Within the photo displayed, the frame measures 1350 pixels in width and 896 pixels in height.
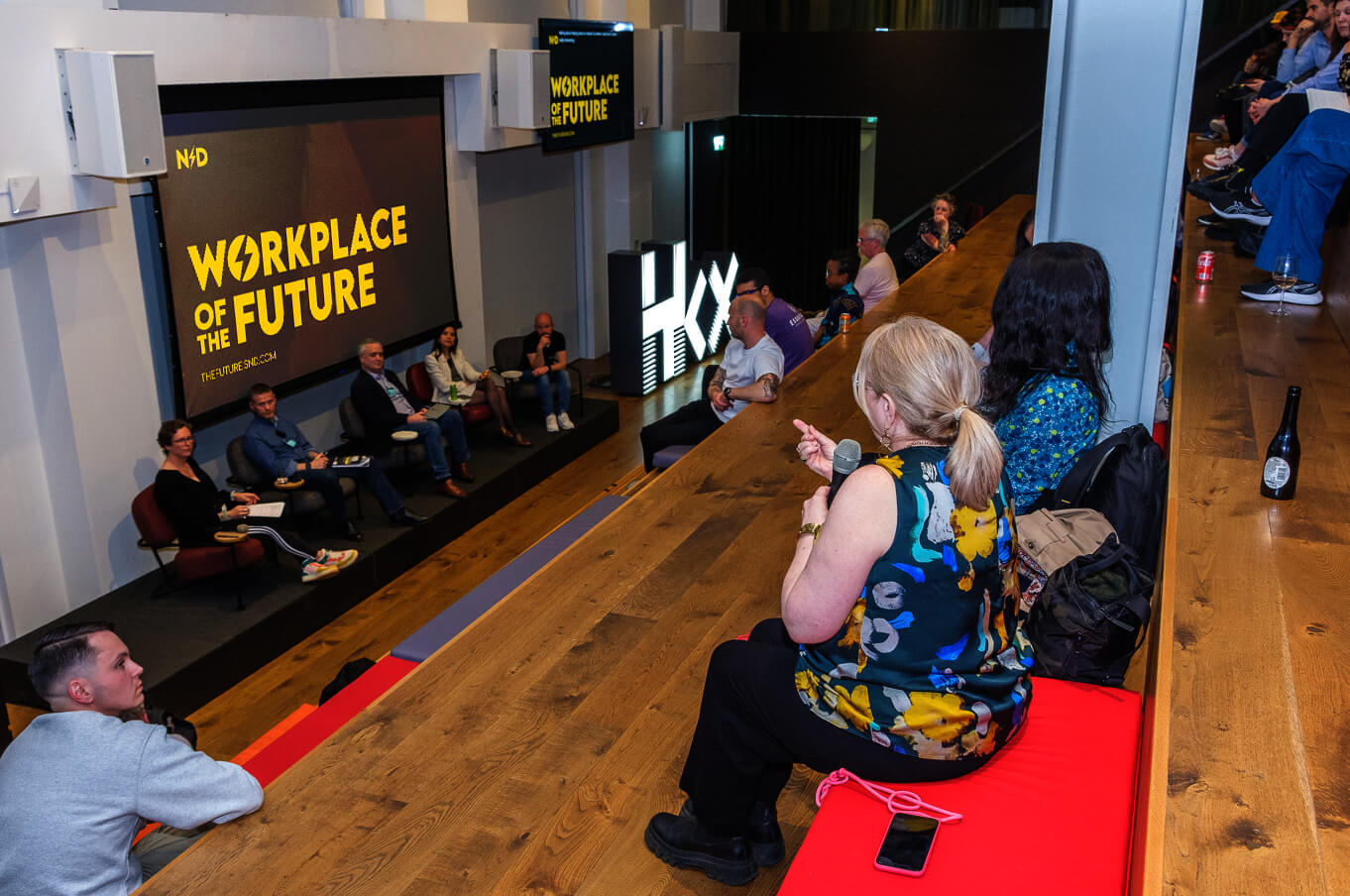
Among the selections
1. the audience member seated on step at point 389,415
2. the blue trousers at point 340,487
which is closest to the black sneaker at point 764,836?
the blue trousers at point 340,487

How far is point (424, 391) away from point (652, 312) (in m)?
3.27

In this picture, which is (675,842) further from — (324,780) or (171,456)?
(171,456)

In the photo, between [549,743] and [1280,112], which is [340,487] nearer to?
[549,743]

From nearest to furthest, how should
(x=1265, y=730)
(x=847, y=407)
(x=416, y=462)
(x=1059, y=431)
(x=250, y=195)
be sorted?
1. (x=1265, y=730)
2. (x=1059, y=431)
3. (x=847, y=407)
4. (x=250, y=195)
5. (x=416, y=462)

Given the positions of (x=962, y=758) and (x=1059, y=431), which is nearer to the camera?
(x=962, y=758)

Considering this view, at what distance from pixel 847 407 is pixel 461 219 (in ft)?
15.2

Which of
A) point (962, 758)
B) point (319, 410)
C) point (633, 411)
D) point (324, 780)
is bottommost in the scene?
point (633, 411)

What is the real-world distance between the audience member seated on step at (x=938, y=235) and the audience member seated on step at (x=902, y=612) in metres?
7.16

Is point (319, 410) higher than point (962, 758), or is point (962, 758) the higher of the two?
point (962, 758)

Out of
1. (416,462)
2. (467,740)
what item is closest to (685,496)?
(467,740)

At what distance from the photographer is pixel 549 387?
30.3 ft

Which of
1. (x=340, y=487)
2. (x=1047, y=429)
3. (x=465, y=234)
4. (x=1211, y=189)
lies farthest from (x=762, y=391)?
(x=465, y=234)

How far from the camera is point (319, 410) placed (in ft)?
25.3

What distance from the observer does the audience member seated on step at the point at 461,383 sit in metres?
8.34
